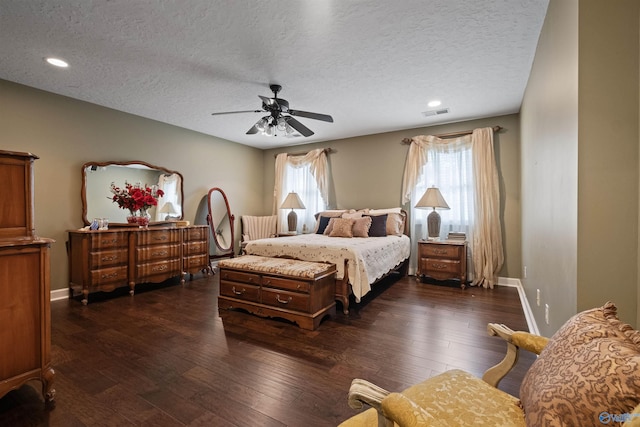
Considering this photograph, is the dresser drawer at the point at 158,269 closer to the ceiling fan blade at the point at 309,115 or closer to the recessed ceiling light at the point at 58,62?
the recessed ceiling light at the point at 58,62

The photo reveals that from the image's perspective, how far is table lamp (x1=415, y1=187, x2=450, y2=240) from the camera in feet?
13.7

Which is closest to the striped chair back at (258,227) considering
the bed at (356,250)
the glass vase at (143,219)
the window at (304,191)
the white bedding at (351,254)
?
the window at (304,191)

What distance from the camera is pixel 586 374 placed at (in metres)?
0.66

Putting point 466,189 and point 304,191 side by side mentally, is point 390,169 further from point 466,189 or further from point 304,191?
point 304,191

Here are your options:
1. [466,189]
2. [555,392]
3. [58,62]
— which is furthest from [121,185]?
[466,189]

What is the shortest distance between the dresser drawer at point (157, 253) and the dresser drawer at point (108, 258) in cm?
14

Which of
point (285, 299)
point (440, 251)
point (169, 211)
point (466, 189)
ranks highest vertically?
point (466, 189)

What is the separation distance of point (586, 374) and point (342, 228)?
11.7 ft

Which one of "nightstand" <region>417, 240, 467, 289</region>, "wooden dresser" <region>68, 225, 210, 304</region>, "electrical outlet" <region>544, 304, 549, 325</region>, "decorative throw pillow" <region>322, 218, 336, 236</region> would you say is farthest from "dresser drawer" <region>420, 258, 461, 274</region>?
"wooden dresser" <region>68, 225, 210, 304</region>

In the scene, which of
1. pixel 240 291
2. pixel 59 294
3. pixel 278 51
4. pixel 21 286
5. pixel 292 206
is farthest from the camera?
pixel 292 206

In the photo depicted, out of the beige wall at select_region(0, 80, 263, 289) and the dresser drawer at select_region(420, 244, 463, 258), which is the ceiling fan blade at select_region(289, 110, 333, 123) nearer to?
the dresser drawer at select_region(420, 244, 463, 258)

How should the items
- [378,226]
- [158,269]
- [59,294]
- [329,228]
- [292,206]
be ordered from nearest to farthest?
[59,294]
[158,269]
[378,226]
[329,228]
[292,206]

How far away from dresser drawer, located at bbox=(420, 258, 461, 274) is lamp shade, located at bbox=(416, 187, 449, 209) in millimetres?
788

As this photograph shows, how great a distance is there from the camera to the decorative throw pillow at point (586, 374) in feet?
1.91
